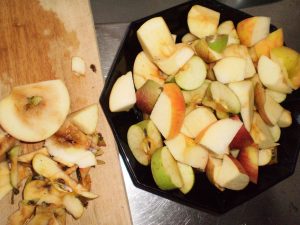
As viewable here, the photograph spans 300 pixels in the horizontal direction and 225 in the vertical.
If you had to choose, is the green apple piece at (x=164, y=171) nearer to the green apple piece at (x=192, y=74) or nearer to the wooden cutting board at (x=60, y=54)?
the wooden cutting board at (x=60, y=54)

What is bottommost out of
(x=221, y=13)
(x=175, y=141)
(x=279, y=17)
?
(x=175, y=141)

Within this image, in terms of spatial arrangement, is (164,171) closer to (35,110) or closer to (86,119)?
(86,119)

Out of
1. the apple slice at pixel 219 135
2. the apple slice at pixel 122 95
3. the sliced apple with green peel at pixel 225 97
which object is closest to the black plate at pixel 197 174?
the apple slice at pixel 122 95

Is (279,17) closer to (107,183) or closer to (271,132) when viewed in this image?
(271,132)

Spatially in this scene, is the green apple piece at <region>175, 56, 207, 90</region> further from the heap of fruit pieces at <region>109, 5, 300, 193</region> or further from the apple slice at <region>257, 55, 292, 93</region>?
the apple slice at <region>257, 55, 292, 93</region>

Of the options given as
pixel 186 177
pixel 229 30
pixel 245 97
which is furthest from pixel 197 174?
pixel 229 30

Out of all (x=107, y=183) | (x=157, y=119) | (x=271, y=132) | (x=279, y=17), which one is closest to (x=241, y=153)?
(x=271, y=132)
